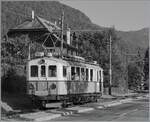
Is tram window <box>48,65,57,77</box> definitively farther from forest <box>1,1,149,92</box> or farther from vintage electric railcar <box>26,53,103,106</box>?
forest <box>1,1,149,92</box>

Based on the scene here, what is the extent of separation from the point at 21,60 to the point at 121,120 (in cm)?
2126

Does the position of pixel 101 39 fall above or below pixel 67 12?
below

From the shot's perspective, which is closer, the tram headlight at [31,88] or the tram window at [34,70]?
the tram headlight at [31,88]

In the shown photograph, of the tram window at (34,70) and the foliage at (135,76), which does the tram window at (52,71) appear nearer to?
the tram window at (34,70)

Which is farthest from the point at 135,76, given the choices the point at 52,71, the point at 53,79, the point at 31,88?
the point at 31,88

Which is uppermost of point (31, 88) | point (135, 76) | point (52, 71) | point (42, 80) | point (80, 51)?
point (80, 51)

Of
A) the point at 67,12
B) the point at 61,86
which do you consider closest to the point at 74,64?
the point at 61,86

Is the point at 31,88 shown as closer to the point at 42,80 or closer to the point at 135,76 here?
the point at 42,80

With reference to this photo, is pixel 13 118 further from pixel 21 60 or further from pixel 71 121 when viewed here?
pixel 21 60

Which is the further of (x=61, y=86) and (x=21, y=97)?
(x=21, y=97)

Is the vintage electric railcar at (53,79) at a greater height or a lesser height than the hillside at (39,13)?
lesser

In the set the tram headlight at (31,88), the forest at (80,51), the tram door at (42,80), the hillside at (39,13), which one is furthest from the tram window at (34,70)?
the hillside at (39,13)

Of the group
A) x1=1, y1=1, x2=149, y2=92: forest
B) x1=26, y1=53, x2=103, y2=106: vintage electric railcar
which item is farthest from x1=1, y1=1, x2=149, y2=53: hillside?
x1=26, y1=53, x2=103, y2=106: vintage electric railcar

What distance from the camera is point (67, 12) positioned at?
5502 inches
